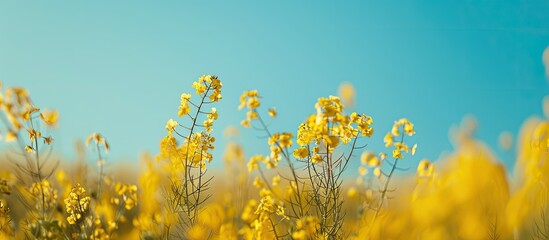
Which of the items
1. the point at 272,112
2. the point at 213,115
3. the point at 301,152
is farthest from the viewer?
the point at 213,115

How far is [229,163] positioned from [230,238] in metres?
1.00

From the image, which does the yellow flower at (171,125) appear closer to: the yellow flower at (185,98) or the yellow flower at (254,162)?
the yellow flower at (185,98)

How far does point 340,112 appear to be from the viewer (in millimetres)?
2797

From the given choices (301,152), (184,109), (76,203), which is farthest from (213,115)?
(76,203)

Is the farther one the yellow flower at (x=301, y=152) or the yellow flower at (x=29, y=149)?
the yellow flower at (x=29, y=149)

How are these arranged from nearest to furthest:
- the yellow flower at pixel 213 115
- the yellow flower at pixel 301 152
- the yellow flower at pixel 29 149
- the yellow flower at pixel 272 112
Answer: the yellow flower at pixel 272 112 < the yellow flower at pixel 301 152 < the yellow flower at pixel 29 149 < the yellow flower at pixel 213 115

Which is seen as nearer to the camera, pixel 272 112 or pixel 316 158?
pixel 272 112

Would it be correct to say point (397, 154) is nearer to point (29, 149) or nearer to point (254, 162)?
point (254, 162)

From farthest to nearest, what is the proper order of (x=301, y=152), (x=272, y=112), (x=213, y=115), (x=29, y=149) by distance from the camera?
(x=213, y=115), (x=29, y=149), (x=301, y=152), (x=272, y=112)

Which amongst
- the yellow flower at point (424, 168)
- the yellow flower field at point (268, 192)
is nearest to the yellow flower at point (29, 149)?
the yellow flower field at point (268, 192)

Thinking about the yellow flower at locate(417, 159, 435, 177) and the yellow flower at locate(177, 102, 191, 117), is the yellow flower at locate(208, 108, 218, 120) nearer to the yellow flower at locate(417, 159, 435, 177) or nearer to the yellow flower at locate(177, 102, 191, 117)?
the yellow flower at locate(177, 102, 191, 117)

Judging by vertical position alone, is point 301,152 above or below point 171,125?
below

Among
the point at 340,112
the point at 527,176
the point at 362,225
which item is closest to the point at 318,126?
the point at 340,112

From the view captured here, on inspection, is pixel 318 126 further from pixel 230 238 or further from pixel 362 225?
pixel 230 238
